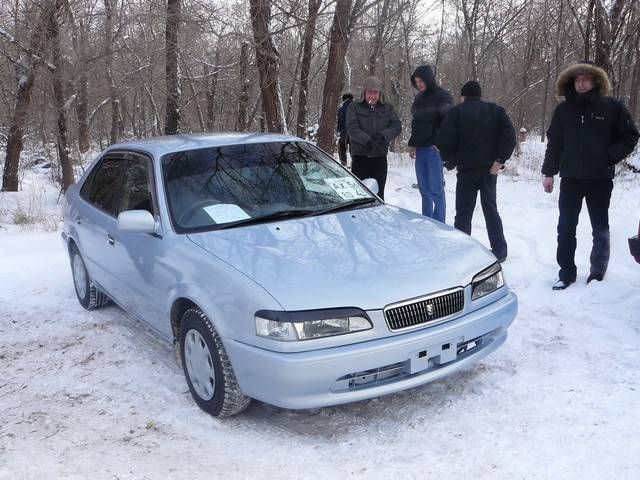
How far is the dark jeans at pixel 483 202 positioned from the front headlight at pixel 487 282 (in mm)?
2503

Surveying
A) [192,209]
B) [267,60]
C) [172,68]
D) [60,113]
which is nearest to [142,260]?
[192,209]

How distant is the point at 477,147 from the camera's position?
19.3 feet

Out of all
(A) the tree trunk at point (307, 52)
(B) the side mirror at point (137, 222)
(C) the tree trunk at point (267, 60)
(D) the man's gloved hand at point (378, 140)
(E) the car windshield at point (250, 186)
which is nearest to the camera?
(B) the side mirror at point (137, 222)

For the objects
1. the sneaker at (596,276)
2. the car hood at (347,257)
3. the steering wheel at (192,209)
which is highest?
the steering wheel at (192,209)

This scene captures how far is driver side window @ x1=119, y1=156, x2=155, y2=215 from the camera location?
163 inches

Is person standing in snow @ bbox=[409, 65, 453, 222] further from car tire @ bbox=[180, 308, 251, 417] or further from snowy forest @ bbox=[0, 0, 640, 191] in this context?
snowy forest @ bbox=[0, 0, 640, 191]

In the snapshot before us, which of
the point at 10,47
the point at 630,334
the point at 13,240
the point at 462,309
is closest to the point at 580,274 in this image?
the point at 630,334

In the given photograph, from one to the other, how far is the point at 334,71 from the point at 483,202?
6.85 meters

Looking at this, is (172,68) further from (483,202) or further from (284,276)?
(284,276)

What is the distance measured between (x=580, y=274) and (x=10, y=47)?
47.8ft

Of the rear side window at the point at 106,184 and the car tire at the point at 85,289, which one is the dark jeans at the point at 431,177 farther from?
the car tire at the point at 85,289

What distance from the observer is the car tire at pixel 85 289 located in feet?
17.2

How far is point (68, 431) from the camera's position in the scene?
10.8 feet

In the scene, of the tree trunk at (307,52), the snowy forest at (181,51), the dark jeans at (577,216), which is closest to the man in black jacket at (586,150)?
the dark jeans at (577,216)
